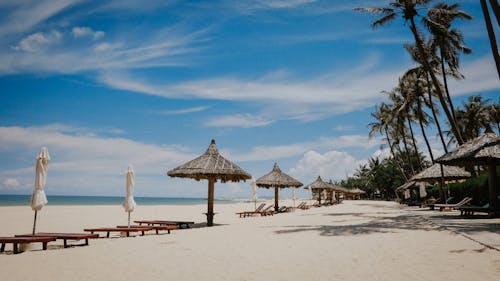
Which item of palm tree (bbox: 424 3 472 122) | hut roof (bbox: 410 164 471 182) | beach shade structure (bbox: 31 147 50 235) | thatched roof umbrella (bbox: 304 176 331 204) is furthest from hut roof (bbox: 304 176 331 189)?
beach shade structure (bbox: 31 147 50 235)

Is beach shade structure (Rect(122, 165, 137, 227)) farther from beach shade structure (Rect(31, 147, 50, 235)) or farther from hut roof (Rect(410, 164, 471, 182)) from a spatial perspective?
hut roof (Rect(410, 164, 471, 182))

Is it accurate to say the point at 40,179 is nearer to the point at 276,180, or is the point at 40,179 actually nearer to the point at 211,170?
the point at 211,170

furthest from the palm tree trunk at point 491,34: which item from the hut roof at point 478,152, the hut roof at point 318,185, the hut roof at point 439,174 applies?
the hut roof at point 318,185

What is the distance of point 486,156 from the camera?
1154cm

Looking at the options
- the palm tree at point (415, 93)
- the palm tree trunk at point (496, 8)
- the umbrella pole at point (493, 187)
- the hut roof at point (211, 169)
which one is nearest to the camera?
the palm tree trunk at point (496, 8)

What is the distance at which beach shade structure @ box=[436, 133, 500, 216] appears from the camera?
1166 cm

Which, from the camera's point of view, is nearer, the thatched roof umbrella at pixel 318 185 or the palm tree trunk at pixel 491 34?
the palm tree trunk at pixel 491 34

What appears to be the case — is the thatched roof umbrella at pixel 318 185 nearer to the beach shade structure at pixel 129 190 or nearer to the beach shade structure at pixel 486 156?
the beach shade structure at pixel 486 156

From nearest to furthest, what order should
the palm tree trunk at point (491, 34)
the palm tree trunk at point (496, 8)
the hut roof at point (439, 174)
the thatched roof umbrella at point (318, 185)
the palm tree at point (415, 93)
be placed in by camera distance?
the palm tree trunk at point (496, 8)
the palm tree trunk at point (491, 34)
the hut roof at point (439, 174)
the palm tree at point (415, 93)
the thatched roof umbrella at point (318, 185)

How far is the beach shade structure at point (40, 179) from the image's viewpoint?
7900 mm

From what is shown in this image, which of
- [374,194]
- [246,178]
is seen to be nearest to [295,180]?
[246,178]

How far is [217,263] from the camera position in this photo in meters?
5.21

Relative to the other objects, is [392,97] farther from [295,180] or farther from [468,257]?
[468,257]

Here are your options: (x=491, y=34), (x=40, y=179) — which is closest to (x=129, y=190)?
(x=40, y=179)
